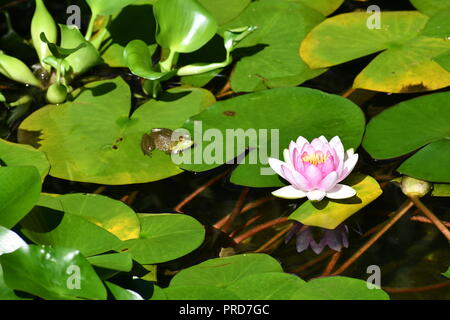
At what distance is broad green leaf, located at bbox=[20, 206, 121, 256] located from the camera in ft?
6.61

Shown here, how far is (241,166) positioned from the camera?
2.46 metres

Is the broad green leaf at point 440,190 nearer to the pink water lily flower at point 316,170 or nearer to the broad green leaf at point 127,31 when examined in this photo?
the pink water lily flower at point 316,170

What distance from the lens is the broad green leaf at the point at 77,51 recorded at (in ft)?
9.60

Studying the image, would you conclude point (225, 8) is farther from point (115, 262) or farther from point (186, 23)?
point (115, 262)

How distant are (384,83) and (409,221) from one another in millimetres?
731

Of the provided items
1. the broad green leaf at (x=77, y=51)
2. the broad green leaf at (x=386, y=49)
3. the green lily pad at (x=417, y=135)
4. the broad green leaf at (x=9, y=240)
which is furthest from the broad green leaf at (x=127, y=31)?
the broad green leaf at (x=9, y=240)

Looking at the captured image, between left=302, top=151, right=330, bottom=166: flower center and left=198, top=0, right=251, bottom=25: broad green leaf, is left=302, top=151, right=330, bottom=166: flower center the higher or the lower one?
the lower one

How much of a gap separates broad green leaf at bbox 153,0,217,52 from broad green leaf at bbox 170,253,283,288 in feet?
3.58

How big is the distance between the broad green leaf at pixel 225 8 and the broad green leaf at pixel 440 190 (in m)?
1.36

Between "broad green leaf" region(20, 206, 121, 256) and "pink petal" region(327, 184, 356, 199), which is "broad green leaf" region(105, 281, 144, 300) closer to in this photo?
"broad green leaf" region(20, 206, 121, 256)

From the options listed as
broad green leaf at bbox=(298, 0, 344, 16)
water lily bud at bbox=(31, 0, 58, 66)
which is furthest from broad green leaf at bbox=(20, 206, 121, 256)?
broad green leaf at bbox=(298, 0, 344, 16)

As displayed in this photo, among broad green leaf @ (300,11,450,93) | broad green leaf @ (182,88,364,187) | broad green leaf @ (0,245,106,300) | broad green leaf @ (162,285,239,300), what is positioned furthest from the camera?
broad green leaf @ (300,11,450,93)

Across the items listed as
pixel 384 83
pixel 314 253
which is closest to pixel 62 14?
pixel 384 83
